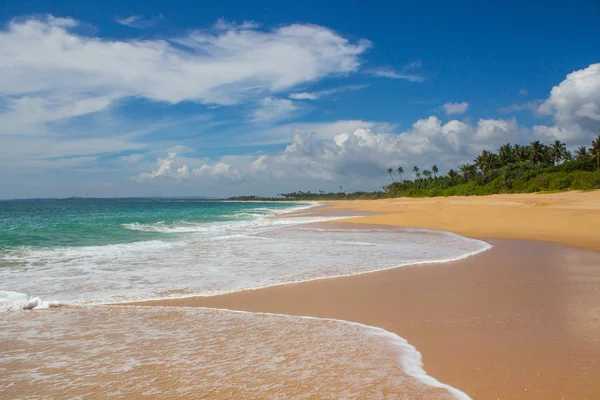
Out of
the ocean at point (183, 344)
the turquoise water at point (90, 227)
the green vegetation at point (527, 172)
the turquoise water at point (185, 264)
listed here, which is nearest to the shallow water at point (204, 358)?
the ocean at point (183, 344)

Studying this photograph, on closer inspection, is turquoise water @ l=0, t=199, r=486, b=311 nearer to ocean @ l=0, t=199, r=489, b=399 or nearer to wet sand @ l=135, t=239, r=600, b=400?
ocean @ l=0, t=199, r=489, b=399

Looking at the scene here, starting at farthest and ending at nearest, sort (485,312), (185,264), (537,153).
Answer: (537,153) → (185,264) → (485,312)

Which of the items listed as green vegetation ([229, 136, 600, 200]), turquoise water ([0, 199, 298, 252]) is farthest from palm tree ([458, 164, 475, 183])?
turquoise water ([0, 199, 298, 252])

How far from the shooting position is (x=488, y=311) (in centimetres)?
651

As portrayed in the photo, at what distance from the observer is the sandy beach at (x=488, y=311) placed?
413 cm

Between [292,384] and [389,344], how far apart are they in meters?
1.70

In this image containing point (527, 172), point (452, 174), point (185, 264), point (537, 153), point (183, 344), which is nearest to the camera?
point (183, 344)

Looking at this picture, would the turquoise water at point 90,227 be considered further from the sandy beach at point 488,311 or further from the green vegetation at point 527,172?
the green vegetation at point 527,172

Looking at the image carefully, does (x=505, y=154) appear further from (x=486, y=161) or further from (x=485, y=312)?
(x=485, y=312)

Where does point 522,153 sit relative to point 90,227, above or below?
above

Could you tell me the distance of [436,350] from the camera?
4.96 meters

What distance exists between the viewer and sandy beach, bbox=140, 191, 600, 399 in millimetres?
4133

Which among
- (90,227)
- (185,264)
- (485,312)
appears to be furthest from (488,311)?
(90,227)

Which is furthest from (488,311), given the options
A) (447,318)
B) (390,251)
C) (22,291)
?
(22,291)
